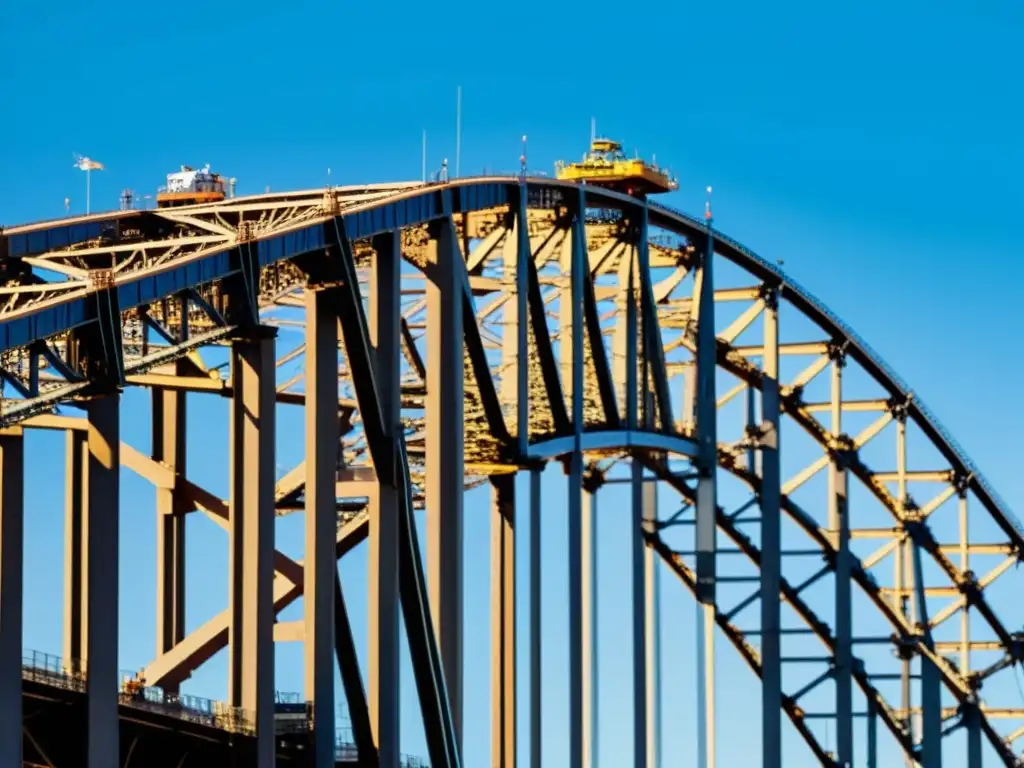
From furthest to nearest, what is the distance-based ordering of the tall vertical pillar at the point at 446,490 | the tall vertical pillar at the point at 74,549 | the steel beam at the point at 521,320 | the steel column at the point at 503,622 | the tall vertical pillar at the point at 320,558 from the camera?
the steel column at the point at 503,622, the steel beam at the point at 521,320, the tall vertical pillar at the point at 446,490, the tall vertical pillar at the point at 74,549, the tall vertical pillar at the point at 320,558

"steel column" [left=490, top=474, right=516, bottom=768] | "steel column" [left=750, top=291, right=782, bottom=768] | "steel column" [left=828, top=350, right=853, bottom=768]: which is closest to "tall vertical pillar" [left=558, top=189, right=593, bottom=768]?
"steel column" [left=490, top=474, right=516, bottom=768]

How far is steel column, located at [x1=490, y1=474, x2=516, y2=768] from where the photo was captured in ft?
341

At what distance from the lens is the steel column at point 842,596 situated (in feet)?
444

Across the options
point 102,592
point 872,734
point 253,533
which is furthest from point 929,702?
point 102,592

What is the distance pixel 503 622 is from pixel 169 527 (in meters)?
11.8

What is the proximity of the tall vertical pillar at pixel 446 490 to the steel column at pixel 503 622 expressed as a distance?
9.83m

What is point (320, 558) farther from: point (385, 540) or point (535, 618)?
point (535, 618)

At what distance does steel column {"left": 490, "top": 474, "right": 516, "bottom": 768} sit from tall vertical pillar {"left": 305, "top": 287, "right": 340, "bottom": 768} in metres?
19.7

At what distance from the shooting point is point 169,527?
100m

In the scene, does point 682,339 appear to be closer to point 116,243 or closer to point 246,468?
point 116,243

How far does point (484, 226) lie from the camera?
10281 cm

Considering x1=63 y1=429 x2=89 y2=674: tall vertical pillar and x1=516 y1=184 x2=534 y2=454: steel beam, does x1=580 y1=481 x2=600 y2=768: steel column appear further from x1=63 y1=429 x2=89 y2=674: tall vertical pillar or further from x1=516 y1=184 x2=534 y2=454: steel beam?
x1=63 y1=429 x2=89 y2=674: tall vertical pillar

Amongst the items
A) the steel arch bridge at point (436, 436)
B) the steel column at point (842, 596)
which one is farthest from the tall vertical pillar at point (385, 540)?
the steel column at point (842, 596)

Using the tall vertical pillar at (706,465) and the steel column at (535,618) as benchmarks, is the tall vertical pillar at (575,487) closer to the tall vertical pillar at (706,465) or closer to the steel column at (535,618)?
the steel column at (535,618)
